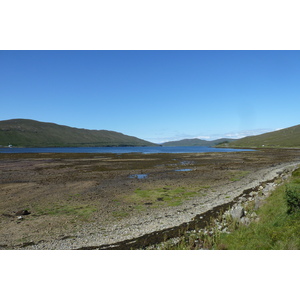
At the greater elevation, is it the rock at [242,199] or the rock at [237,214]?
the rock at [237,214]

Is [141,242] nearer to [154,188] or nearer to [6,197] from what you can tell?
[154,188]

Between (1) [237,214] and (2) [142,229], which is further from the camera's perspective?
(1) [237,214]

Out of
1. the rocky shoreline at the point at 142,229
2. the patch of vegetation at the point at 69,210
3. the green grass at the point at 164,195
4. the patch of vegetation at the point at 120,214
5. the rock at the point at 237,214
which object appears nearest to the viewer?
the rocky shoreline at the point at 142,229

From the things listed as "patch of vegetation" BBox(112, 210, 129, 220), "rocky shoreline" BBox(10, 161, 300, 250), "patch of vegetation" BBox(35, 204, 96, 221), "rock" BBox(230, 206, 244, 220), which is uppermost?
"rock" BBox(230, 206, 244, 220)

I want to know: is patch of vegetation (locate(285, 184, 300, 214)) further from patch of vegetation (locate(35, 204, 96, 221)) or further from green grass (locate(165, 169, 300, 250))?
patch of vegetation (locate(35, 204, 96, 221))

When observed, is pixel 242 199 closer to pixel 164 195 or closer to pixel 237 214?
pixel 237 214

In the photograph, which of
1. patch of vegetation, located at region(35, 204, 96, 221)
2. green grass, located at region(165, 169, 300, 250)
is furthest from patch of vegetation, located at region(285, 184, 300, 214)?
patch of vegetation, located at region(35, 204, 96, 221)

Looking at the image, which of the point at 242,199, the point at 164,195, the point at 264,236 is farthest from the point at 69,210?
the point at 242,199

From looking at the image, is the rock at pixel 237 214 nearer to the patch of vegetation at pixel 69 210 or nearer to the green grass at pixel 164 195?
the green grass at pixel 164 195

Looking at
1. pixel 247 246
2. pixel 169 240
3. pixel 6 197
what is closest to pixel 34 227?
pixel 169 240

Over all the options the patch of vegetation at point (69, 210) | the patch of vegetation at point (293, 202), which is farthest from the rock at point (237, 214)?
the patch of vegetation at point (69, 210)

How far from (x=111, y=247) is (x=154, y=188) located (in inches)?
663

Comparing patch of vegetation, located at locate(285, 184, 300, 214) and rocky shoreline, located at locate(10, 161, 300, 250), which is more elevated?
patch of vegetation, located at locate(285, 184, 300, 214)

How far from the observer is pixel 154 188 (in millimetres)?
29344
